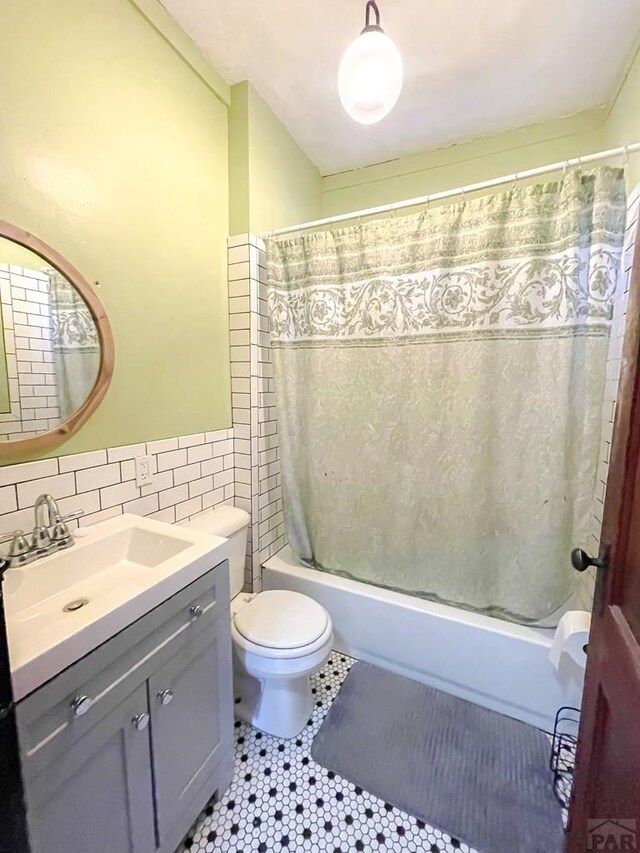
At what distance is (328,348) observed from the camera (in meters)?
1.68

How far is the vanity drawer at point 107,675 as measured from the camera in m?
0.63

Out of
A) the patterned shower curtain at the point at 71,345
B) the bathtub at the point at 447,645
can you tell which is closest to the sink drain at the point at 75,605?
the patterned shower curtain at the point at 71,345

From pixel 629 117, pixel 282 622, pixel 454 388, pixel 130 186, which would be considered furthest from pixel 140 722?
pixel 629 117

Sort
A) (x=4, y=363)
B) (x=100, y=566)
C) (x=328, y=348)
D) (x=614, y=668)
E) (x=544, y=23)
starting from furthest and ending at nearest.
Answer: (x=328, y=348), (x=544, y=23), (x=100, y=566), (x=4, y=363), (x=614, y=668)

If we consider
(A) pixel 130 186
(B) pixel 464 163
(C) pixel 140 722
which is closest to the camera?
(C) pixel 140 722

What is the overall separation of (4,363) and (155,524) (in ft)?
2.07

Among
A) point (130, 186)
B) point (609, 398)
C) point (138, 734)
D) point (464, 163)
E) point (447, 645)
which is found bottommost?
point (447, 645)

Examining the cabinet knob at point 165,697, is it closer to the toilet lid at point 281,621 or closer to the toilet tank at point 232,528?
the toilet lid at point 281,621

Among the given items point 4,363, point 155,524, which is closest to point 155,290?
point 4,363

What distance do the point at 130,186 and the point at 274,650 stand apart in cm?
172

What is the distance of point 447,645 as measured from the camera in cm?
151

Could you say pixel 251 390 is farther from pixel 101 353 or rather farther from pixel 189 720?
pixel 189 720

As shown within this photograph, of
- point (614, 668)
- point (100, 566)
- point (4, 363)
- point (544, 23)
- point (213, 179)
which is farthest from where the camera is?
point (213, 179)

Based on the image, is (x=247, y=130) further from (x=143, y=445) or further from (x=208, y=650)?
(x=208, y=650)
